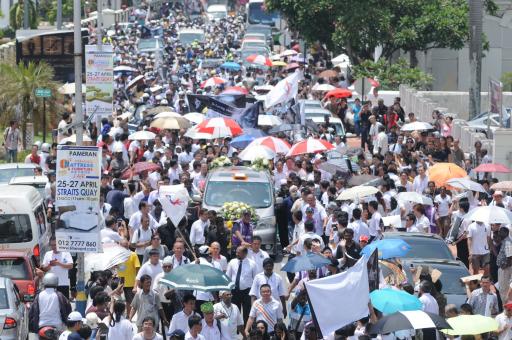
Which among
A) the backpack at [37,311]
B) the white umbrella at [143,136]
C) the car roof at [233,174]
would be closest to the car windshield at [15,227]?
the backpack at [37,311]

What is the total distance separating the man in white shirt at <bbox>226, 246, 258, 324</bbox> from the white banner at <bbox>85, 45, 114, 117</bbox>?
592 inches

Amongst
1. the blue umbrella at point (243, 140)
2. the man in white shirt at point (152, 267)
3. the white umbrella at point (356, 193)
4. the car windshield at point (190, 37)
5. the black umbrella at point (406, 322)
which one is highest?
the car windshield at point (190, 37)

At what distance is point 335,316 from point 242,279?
3791 millimetres

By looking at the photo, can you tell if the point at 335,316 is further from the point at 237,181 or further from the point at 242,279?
the point at 237,181

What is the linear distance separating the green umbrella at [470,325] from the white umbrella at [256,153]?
13024 millimetres

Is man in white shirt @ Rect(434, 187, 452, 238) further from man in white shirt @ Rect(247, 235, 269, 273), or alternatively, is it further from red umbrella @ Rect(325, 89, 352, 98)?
red umbrella @ Rect(325, 89, 352, 98)

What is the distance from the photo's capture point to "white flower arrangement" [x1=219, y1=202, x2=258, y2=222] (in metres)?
23.8

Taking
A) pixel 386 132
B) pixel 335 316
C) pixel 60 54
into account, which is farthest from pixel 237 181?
pixel 60 54

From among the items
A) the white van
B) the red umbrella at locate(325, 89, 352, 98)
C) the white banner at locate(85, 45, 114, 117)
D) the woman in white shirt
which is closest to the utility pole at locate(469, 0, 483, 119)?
the red umbrella at locate(325, 89, 352, 98)

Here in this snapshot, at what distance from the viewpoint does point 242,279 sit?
1923 centimetres

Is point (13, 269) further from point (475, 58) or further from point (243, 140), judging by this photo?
point (475, 58)

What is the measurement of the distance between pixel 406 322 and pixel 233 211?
940 centimetres

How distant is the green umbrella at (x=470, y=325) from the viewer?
15109 millimetres

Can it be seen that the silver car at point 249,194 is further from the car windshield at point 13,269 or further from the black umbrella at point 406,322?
Answer: the black umbrella at point 406,322
